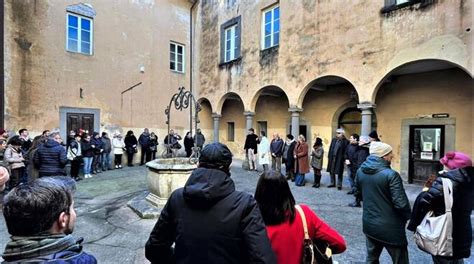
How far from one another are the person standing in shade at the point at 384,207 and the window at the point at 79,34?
1205cm

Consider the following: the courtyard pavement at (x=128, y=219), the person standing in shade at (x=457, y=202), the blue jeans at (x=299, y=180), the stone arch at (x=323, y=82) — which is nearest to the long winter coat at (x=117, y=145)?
the courtyard pavement at (x=128, y=219)

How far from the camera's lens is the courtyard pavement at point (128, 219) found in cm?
411

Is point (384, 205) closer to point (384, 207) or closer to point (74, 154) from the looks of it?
point (384, 207)

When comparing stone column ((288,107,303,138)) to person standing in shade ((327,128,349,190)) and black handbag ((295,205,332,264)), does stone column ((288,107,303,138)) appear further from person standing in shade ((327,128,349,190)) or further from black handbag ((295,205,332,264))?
black handbag ((295,205,332,264))

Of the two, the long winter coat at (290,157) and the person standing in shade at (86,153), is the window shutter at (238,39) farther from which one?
the person standing in shade at (86,153)

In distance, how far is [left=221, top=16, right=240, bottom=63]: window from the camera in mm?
13430

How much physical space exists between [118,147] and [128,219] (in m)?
7.10

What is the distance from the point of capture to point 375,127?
10.4 m

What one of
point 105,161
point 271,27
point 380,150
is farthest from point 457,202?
point 105,161

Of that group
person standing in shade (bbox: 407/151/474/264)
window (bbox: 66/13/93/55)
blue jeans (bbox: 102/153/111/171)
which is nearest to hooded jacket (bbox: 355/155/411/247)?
person standing in shade (bbox: 407/151/474/264)

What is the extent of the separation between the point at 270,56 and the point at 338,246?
10.4 meters

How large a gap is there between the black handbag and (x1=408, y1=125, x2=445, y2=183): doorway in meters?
8.47

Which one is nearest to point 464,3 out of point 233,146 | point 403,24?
point 403,24

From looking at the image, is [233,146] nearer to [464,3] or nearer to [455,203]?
[464,3]
